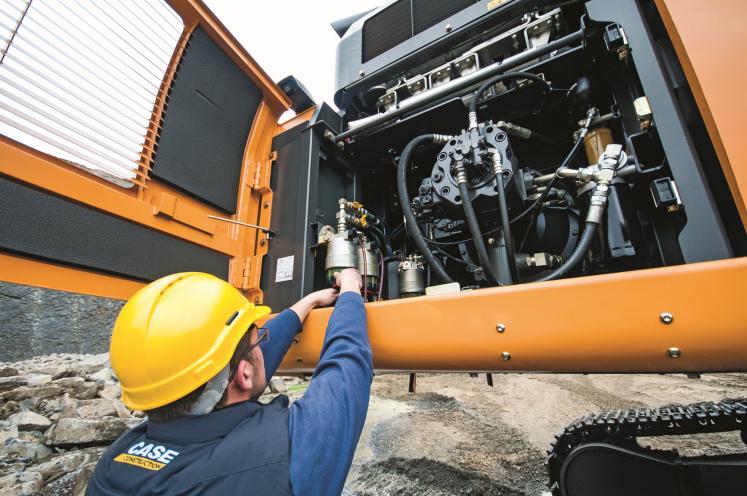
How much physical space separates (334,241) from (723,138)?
130 cm

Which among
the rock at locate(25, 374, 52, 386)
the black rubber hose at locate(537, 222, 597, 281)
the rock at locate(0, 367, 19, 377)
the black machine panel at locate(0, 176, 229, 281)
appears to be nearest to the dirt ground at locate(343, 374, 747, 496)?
the black rubber hose at locate(537, 222, 597, 281)

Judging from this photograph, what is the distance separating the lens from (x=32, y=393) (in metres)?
2.72

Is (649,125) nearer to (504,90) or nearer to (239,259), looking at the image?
(504,90)

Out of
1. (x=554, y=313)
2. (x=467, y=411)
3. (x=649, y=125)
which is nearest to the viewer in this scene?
(x=554, y=313)

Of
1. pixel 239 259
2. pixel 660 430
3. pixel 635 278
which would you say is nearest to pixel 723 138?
pixel 635 278

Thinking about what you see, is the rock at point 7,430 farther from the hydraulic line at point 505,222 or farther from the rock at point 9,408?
the hydraulic line at point 505,222

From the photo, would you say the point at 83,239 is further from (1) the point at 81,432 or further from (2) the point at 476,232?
(1) the point at 81,432

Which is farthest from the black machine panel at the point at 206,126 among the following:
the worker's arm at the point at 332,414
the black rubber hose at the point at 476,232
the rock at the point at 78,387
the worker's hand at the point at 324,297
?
the rock at the point at 78,387

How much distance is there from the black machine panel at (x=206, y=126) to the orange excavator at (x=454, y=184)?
0.01 m

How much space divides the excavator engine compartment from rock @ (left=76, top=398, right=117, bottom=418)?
207 cm

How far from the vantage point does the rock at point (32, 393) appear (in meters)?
2.65

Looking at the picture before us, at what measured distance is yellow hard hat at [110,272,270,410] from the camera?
2.63 ft

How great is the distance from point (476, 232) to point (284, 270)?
3.08 feet

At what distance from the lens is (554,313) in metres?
0.85
